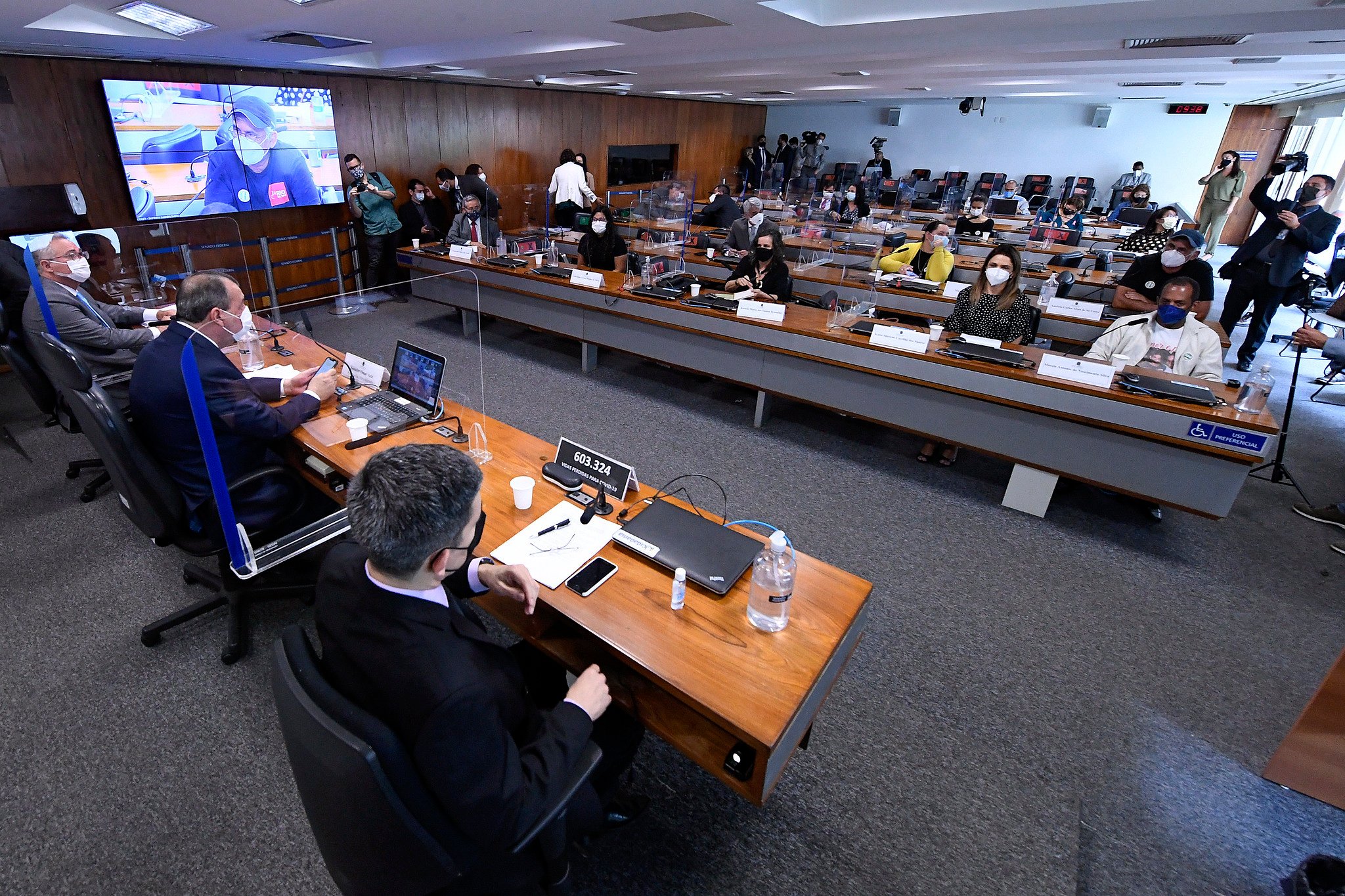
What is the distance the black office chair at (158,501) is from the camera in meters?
1.78

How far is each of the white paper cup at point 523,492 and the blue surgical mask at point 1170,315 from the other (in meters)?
3.35

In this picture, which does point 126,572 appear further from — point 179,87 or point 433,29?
point 179,87

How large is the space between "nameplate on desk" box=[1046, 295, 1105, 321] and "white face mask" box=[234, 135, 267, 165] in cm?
690

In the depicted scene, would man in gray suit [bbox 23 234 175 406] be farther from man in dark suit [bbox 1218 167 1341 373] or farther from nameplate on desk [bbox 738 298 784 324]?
man in dark suit [bbox 1218 167 1341 373]

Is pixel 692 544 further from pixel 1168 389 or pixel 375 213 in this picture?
pixel 375 213

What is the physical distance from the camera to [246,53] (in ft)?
15.1

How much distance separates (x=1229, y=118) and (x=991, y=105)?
3838 millimetres

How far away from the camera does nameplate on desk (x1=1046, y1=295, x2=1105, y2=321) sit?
4.23 metres

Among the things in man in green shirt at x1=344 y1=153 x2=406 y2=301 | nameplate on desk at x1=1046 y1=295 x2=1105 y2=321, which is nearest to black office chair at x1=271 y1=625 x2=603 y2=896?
nameplate on desk at x1=1046 y1=295 x2=1105 y2=321

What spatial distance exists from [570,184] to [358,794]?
746cm

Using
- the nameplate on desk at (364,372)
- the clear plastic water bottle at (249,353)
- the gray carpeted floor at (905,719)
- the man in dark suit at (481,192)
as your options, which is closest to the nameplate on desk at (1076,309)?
the gray carpeted floor at (905,719)

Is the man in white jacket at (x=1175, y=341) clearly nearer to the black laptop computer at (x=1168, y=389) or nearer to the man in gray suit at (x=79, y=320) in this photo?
the black laptop computer at (x=1168, y=389)

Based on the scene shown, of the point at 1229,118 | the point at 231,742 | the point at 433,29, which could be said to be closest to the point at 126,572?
the point at 231,742

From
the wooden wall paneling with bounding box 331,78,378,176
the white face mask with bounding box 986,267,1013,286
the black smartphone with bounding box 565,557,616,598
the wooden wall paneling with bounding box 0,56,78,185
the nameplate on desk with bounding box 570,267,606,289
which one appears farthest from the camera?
the wooden wall paneling with bounding box 331,78,378,176
